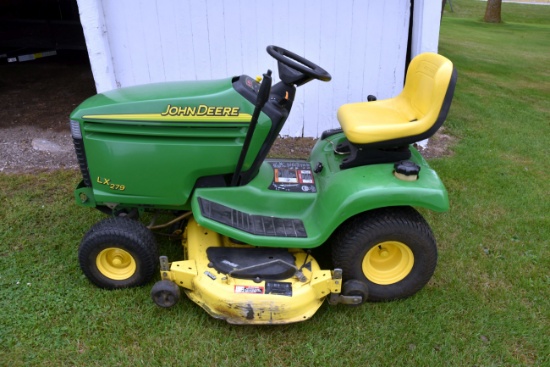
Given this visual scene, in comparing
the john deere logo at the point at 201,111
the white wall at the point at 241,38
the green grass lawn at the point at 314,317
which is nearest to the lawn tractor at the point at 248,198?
the john deere logo at the point at 201,111

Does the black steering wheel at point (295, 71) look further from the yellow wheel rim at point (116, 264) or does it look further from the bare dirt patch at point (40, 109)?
the bare dirt patch at point (40, 109)

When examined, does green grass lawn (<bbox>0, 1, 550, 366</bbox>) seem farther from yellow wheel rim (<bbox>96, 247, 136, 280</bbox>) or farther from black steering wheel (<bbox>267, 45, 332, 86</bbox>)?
black steering wheel (<bbox>267, 45, 332, 86</bbox>)

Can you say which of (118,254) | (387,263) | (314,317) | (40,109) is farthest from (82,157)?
(40,109)

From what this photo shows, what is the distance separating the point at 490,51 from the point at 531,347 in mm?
12326

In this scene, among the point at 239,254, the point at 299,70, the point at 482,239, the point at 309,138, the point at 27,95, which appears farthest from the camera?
the point at 27,95

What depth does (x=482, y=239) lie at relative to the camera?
3.41 m

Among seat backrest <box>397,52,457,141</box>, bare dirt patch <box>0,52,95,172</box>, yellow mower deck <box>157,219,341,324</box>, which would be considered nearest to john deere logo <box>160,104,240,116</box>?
yellow mower deck <box>157,219,341,324</box>

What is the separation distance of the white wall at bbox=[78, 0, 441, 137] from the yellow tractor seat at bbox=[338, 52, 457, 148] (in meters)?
1.71

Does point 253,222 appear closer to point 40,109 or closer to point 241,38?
point 241,38

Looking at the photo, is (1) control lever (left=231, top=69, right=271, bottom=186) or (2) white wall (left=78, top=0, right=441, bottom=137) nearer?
(1) control lever (left=231, top=69, right=271, bottom=186)

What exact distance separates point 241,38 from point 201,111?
2461 mm

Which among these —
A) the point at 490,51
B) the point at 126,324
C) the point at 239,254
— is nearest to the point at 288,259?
the point at 239,254

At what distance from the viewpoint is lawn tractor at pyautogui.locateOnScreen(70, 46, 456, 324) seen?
246 centimetres

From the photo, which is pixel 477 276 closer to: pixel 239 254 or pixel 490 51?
pixel 239 254
